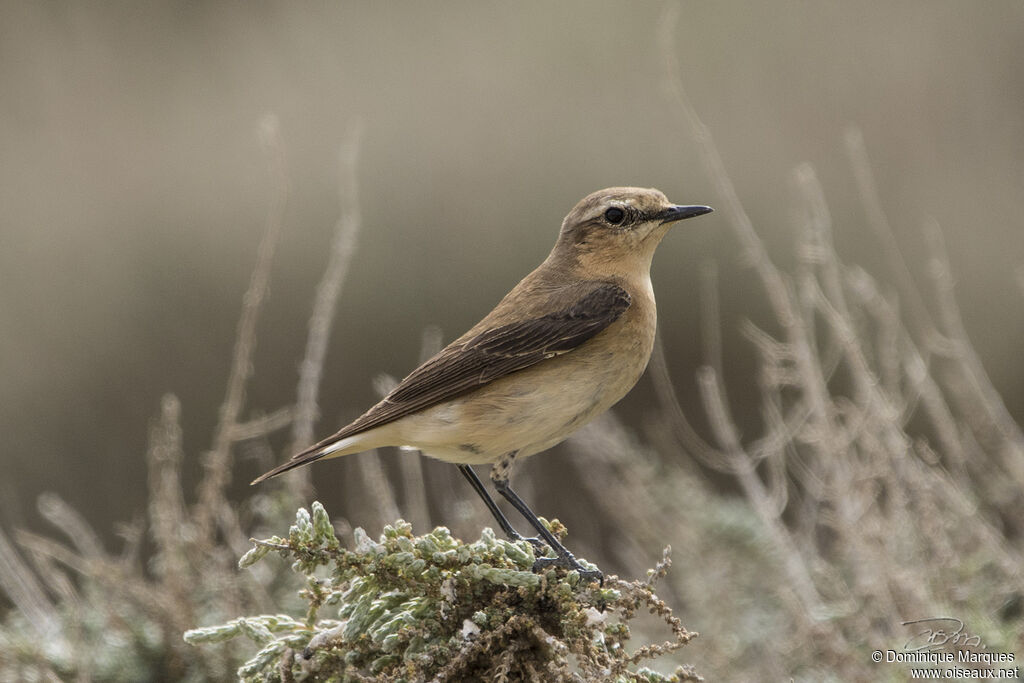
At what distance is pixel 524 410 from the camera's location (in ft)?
13.3

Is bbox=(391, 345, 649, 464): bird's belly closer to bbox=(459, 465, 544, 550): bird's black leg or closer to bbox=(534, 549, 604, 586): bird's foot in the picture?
bbox=(459, 465, 544, 550): bird's black leg

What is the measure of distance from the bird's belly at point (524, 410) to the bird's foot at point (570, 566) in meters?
0.52

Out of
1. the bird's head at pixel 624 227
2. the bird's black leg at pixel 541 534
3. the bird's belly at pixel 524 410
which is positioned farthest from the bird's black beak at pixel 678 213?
the bird's black leg at pixel 541 534

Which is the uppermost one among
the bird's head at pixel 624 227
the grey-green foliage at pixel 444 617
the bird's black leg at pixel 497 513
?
the bird's head at pixel 624 227

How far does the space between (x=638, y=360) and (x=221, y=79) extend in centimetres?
983

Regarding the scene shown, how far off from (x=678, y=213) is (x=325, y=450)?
63.9 inches

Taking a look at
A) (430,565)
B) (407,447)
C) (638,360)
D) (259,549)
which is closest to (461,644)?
(430,565)

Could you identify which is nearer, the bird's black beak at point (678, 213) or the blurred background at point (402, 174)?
the bird's black beak at point (678, 213)

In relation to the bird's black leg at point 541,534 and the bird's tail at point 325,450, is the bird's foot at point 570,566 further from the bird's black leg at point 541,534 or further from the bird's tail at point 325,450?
the bird's tail at point 325,450

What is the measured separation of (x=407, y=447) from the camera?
161 inches

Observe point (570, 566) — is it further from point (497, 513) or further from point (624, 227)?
point (624, 227)
